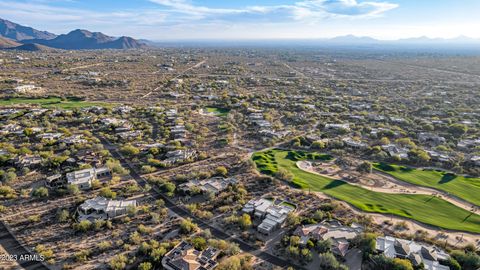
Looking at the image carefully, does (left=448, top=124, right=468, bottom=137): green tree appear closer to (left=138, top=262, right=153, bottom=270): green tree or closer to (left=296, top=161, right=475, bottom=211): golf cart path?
(left=296, top=161, right=475, bottom=211): golf cart path

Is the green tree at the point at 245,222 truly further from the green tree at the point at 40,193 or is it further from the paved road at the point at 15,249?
the green tree at the point at 40,193

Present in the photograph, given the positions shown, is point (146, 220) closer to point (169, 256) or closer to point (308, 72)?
point (169, 256)

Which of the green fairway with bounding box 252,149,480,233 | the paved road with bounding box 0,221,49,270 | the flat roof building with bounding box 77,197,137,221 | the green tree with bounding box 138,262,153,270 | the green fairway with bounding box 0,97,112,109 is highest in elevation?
the green fairway with bounding box 0,97,112,109

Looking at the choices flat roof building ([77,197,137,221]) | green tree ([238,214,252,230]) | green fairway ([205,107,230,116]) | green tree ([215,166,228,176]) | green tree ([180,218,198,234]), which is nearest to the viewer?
green tree ([180,218,198,234])

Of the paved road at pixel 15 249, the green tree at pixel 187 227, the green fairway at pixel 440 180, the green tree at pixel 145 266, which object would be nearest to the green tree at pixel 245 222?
the green tree at pixel 187 227

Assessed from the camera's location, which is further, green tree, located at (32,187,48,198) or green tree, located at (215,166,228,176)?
green tree, located at (215,166,228,176)

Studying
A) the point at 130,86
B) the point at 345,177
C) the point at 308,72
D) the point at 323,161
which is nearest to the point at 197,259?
the point at 345,177

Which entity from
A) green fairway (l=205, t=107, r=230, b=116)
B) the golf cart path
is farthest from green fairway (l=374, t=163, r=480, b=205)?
green fairway (l=205, t=107, r=230, b=116)

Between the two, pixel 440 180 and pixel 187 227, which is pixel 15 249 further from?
pixel 440 180
